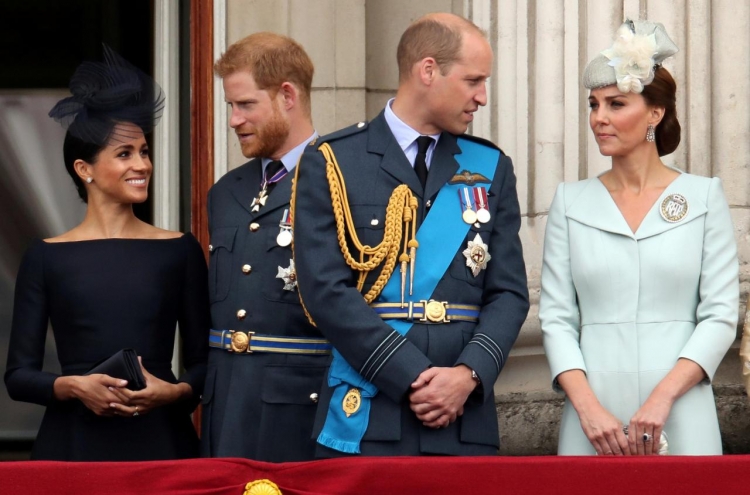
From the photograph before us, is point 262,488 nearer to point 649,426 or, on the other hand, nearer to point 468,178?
point 649,426

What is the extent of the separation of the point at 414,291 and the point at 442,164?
362 mm

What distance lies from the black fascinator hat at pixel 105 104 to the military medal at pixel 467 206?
1.06m

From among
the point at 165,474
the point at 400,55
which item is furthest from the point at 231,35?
the point at 165,474

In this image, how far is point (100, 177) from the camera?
4531 millimetres

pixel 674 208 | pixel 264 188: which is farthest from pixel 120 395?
pixel 674 208

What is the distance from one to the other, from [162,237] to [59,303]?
0.36m

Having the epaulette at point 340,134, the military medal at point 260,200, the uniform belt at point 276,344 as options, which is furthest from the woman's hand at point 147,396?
the epaulette at point 340,134

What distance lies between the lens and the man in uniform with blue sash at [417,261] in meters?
3.83

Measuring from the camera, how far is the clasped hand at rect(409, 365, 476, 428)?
3.79 meters

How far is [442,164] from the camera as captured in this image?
4090mm

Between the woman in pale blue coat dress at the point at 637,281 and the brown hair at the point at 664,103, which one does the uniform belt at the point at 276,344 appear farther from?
the brown hair at the point at 664,103

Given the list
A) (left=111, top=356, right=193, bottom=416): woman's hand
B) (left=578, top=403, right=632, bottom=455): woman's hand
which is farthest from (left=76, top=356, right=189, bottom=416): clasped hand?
(left=578, top=403, right=632, bottom=455): woman's hand

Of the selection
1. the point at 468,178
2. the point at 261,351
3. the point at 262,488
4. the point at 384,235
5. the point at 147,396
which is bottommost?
the point at 262,488

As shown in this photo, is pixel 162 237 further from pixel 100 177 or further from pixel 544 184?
pixel 544 184
